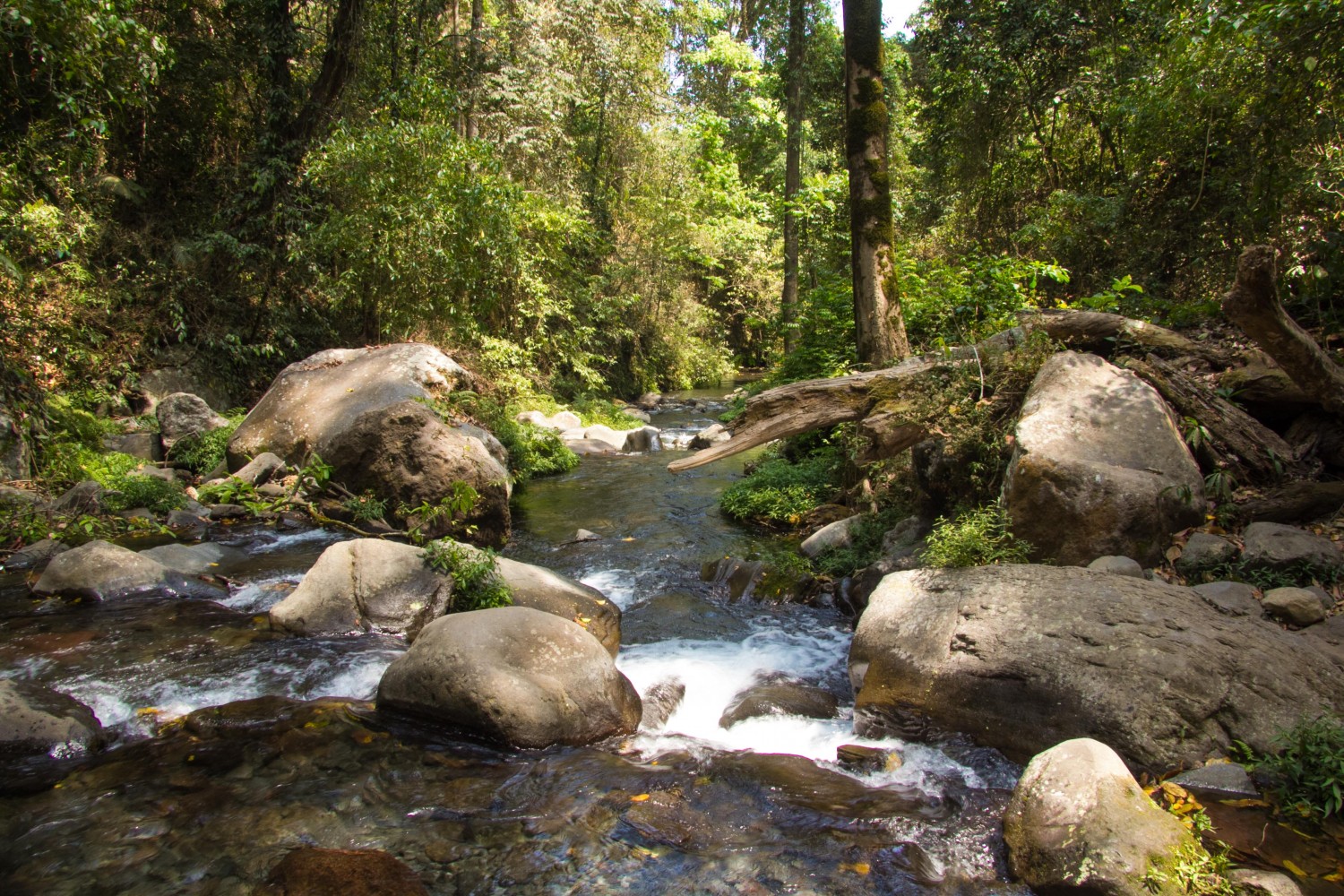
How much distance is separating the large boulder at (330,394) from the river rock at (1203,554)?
A: 7.73 m

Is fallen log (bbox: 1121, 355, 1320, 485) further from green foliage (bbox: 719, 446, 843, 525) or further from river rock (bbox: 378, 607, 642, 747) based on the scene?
river rock (bbox: 378, 607, 642, 747)

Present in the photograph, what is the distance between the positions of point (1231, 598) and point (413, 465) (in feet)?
24.6

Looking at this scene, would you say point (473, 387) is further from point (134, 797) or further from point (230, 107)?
point (230, 107)

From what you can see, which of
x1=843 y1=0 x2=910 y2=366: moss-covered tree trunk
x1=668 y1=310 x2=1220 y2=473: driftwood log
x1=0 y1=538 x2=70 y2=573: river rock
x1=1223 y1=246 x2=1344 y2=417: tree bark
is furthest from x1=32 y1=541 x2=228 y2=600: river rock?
x1=1223 y1=246 x2=1344 y2=417: tree bark

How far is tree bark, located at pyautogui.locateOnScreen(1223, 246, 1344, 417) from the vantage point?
187 inches

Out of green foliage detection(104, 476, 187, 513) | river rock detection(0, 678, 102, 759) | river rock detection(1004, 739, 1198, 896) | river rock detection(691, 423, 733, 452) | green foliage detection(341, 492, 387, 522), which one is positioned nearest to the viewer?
river rock detection(1004, 739, 1198, 896)

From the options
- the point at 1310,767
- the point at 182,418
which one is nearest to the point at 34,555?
Result: the point at 182,418

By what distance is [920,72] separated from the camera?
2636 cm

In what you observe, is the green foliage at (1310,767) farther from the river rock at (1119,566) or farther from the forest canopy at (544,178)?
the forest canopy at (544,178)

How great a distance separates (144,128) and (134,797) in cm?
1461

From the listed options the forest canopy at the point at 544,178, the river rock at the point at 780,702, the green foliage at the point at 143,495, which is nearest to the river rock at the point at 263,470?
the green foliage at the point at 143,495

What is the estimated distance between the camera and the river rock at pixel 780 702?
185 inches

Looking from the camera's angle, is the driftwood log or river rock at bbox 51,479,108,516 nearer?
the driftwood log

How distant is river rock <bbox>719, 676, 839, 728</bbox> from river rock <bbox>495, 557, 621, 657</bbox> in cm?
121
